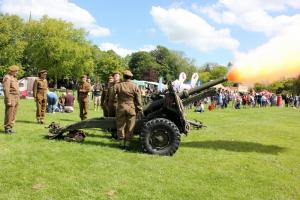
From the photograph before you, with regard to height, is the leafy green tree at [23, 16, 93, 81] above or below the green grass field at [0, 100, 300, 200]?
above

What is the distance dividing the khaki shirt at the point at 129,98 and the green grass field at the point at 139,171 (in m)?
1.06

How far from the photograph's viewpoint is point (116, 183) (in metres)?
8.27

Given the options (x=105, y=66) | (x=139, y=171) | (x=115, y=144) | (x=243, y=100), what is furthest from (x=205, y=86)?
(x=105, y=66)

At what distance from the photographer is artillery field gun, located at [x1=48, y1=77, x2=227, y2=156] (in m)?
11.1

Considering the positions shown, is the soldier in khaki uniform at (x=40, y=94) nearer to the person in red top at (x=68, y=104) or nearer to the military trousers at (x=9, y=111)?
the military trousers at (x=9, y=111)

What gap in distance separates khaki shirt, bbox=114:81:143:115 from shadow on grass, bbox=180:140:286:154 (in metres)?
2.01

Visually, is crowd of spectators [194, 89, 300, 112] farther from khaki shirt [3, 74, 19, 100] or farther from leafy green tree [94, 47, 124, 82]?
leafy green tree [94, 47, 124, 82]

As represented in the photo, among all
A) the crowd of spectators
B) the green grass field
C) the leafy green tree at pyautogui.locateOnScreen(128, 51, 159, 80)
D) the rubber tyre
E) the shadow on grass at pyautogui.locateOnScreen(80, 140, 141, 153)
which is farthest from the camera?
the leafy green tree at pyautogui.locateOnScreen(128, 51, 159, 80)

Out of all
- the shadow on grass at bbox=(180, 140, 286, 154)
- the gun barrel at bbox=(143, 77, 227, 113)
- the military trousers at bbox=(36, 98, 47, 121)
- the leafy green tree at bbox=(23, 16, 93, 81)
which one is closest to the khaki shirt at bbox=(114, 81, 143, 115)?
the gun barrel at bbox=(143, 77, 227, 113)

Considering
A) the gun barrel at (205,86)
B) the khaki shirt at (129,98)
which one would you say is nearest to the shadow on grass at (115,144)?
the khaki shirt at (129,98)

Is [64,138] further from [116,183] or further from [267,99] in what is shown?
[267,99]

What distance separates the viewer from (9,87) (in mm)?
13312

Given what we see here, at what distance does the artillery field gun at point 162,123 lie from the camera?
36.3ft

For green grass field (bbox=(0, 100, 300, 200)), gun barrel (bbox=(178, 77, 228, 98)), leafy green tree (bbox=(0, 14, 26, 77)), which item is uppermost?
leafy green tree (bbox=(0, 14, 26, 77))
